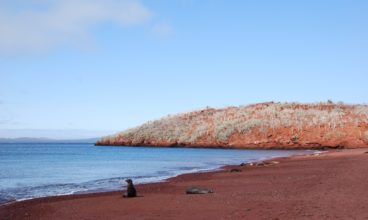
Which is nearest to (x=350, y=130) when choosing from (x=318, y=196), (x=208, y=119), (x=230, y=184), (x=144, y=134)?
(x=208, y=119)

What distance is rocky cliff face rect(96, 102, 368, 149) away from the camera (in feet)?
263

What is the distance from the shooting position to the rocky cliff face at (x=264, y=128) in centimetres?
8019

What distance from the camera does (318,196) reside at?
15758 mm

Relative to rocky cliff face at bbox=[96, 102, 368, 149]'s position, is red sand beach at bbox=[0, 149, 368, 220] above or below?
below

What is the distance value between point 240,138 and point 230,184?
64.6 m

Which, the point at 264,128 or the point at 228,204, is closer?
the point at 228,204

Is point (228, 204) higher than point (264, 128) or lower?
lower

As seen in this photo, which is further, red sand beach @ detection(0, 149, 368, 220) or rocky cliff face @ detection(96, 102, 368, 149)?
rocky cliff face @ detection(96, 102, 368, 149)

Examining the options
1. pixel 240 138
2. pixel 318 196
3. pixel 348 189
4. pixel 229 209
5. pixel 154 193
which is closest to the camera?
pixel 229 209

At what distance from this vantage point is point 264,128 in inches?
3364

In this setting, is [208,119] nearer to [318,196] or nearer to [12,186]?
[12,186]

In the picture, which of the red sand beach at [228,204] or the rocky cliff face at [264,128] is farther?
the rocky cliff face at [264,128]

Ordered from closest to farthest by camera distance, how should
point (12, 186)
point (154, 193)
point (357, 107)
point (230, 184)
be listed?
point (154, 193), point (230, 184), point (12, 186), point (357, 107)

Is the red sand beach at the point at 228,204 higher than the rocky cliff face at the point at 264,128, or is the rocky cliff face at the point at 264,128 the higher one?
the rocky cliff face at the point at 264,128
